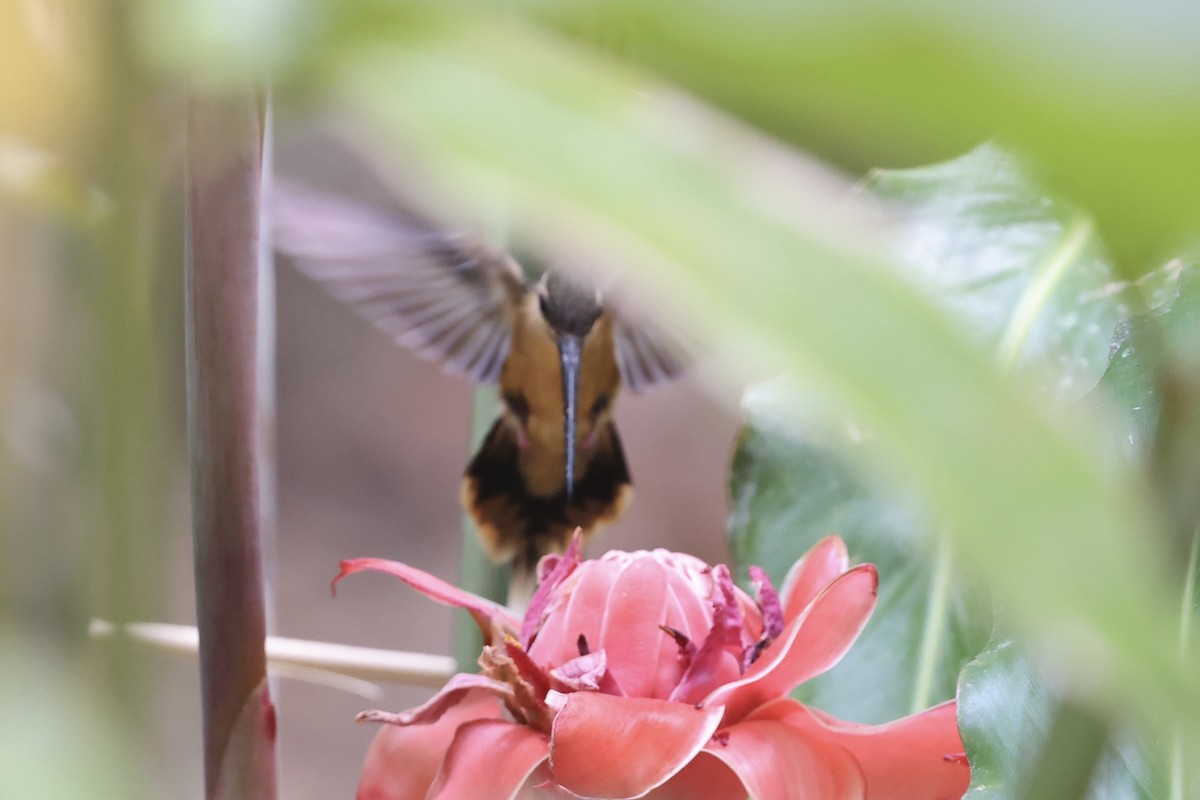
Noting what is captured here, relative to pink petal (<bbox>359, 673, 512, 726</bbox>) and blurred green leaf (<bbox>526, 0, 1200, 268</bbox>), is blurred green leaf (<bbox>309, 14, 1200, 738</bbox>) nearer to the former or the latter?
blurred green leaf (<bbox>526, 0, 1200, 268</bbox>)

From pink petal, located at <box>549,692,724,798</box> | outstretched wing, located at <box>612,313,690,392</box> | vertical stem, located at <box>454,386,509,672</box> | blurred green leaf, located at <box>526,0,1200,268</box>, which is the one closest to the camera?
blurred green leaf, located at <box>526,0,1200,268</box>

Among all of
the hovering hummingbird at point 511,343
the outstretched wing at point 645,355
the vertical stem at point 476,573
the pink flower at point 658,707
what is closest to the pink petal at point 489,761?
the pink flower at point 658,707

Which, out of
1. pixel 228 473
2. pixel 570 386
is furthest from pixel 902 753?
pixel 570 386

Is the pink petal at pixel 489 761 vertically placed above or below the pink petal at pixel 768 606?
below

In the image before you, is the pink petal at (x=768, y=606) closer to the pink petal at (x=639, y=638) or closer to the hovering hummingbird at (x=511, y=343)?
the pink petal at (x=639, y=638)

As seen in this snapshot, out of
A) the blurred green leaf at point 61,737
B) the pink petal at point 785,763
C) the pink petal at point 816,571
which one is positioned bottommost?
the pink petal at point 785,763

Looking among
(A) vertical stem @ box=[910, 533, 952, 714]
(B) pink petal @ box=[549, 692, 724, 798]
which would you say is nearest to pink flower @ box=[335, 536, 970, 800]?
(B) pink petal @ box=[549, 692, 724, 798]

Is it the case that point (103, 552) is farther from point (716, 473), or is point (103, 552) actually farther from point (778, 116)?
point (716, 473)

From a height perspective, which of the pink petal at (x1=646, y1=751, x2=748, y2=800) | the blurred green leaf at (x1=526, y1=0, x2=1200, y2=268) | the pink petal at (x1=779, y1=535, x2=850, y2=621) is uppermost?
the blurred green leaf at (x1=526, y1=0, x2=1200, y2=268)
